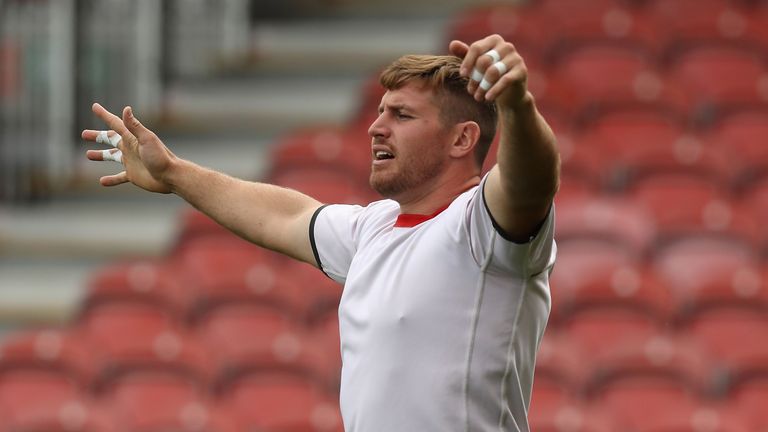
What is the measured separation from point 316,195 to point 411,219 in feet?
13.8

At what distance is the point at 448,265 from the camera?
2.88m

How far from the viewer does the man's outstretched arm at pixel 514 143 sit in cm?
257

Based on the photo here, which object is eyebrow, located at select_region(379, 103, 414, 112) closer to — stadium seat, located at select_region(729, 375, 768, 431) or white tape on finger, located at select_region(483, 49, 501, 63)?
white tape on finger, located at select_region(483, 49, 501, 63)

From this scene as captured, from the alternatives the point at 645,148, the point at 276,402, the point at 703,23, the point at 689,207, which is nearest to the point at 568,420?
the point at 276,402

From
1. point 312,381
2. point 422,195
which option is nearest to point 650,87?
point 312,381

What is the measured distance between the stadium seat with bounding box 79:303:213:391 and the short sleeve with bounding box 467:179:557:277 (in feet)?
11.5

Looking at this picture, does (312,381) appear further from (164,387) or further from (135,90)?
(135,90)

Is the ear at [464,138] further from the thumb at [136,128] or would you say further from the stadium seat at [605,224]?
the stadium seat at [605,224]

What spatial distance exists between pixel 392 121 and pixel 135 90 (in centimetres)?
644

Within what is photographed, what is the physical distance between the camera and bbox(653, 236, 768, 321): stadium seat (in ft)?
20.8

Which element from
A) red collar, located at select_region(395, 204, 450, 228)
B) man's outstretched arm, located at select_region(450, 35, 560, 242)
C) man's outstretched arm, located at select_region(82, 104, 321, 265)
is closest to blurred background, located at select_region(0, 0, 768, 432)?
man's outstretched arm, located at select_region(82, 104, 321, 265)

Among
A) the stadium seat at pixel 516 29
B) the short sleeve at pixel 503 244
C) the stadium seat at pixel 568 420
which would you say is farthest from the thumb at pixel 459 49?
the stadium seat at pixel 516 29

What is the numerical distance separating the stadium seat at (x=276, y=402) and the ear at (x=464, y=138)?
9.63ft

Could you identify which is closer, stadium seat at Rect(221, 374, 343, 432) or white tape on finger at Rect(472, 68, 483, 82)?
white tape on finger at Rect(472, 68, 483, 82)
